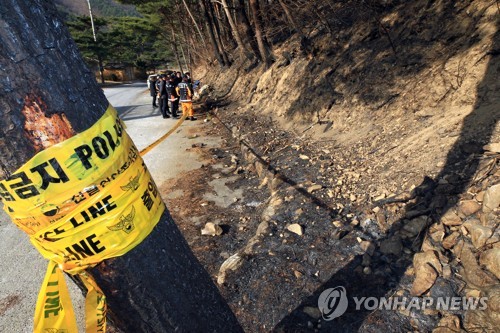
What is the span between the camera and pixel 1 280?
3.48m

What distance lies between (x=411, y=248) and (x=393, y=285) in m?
0.41

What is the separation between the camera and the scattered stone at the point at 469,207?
8.33 feet

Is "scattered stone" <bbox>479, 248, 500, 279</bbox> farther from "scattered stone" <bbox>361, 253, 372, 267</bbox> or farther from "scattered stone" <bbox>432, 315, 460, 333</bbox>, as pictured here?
"scattered stone" <bbox>361, 253, 372, 267</bbox>

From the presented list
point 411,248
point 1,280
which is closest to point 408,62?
point 411,248

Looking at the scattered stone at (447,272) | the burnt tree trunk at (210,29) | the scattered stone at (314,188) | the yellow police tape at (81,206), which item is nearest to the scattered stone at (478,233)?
the scattered stone at (447,272)

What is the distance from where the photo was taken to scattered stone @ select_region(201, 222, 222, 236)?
12.9 ft

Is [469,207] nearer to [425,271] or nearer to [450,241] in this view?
[450,241]

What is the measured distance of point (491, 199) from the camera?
243 centimetres

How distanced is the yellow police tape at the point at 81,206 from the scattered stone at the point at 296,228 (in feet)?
8.01

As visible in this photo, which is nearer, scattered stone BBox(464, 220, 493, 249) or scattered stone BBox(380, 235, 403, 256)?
scattered stone BBox(464, 220, 493, 249)

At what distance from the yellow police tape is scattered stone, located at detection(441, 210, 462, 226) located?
254 centimetres

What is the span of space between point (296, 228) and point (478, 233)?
1581 mm

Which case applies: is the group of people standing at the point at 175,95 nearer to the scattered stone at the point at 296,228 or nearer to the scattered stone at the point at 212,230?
the scattered stone at the point at 212,230

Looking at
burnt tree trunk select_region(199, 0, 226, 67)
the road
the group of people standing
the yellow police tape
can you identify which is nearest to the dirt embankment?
the road
